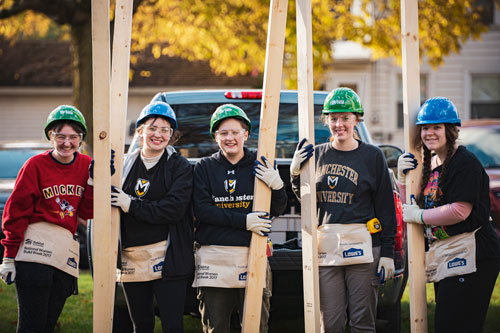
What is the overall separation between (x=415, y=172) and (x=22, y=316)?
2697 millimetres

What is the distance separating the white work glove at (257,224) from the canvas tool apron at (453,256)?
111 centimetres

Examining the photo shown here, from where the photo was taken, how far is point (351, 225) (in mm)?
4191

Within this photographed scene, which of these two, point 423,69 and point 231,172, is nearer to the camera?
point 231,172

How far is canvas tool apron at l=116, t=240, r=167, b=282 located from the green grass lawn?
77.2 inches

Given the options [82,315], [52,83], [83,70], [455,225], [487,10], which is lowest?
[82,315]

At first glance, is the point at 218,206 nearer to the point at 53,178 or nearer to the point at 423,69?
the point at 53,178

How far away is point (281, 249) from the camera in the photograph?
464 centimetres

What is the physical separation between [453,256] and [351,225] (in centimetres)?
66

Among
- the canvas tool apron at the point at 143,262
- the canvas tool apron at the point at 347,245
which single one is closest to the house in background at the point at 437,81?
the canvas tool apron at the point at 347,245

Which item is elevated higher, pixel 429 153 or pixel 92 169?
pixel 429 153

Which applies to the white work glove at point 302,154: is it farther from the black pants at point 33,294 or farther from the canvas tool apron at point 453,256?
the black pants at point 33,294

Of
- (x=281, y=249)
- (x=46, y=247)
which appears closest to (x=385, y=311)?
(x=281, y=249)

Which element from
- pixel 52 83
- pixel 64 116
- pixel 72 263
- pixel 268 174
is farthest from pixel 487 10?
pixel 72 263

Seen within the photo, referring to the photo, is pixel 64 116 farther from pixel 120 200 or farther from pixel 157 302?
pixel 157 302
